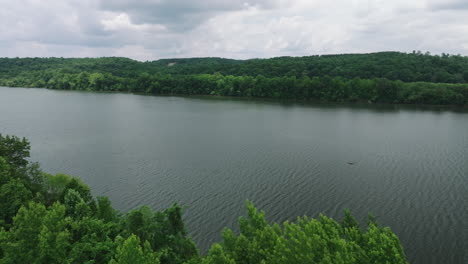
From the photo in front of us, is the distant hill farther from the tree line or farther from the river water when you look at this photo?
the river water

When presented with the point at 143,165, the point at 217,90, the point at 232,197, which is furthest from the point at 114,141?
the point at 217,90

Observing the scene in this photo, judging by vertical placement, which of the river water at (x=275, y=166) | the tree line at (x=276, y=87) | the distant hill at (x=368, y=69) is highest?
the distant hill at (x=368, y=69)

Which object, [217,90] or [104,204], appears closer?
[104,204]

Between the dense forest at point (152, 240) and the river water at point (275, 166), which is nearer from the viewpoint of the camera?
the dense forest at point (152, 240)

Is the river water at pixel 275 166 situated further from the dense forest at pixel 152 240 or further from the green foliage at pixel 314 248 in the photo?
the green foliage at pixel 314 248

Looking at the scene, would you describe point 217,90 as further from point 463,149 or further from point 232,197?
point 232,197

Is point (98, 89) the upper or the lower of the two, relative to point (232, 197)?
upper

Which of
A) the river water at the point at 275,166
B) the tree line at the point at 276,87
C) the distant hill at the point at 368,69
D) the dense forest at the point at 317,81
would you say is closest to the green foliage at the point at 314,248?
the river water at the point at 275,166
